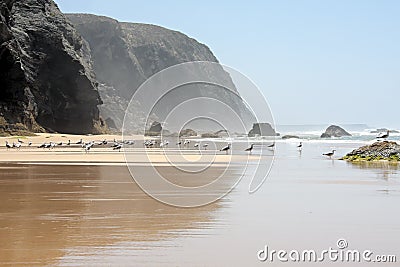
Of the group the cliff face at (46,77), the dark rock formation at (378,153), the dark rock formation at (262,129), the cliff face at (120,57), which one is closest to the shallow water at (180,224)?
the dark rock formation at (378,153)

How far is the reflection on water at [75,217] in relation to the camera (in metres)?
7.05

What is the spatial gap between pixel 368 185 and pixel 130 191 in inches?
253

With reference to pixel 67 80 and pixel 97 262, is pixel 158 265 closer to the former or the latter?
pixel 97 262

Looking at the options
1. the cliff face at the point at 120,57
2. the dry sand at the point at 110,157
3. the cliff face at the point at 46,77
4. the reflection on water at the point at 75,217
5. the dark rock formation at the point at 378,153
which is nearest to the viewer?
the reflection on water at the point at 75,217

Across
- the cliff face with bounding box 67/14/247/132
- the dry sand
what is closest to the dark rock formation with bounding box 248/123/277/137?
the dry sand

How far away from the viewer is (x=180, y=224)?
28.3 ft

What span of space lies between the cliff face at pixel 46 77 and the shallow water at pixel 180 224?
133ft

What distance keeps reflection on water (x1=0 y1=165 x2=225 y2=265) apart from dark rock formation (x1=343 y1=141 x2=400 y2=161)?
14864 mm
